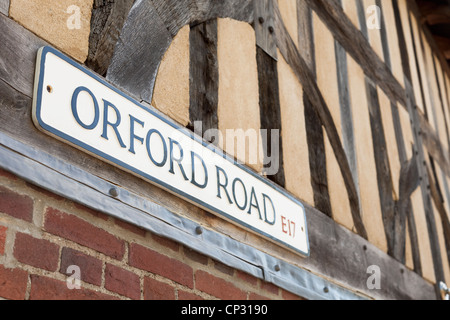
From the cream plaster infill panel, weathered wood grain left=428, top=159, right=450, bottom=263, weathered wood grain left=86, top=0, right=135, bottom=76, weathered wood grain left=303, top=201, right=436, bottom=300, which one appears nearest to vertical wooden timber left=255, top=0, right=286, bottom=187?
weathered wood grain left=303, top=201, right=436, bottom=300

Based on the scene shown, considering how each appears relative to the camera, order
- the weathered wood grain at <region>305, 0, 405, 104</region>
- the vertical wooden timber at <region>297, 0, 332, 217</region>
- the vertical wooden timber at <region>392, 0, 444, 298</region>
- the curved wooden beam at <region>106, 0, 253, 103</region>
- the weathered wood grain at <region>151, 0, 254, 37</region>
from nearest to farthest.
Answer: the curved wooden beam at <region>106, 0, 253, 103</region> → the weathered wood grain at <region>151, 0, 254, 37</region> → the vertical wooden timber at <region>297, 0, 332, 217</region> → the weathered wood grain at <region>305, 0, 405, 104</region> → the vertical wooden timber at <region>392, 0, 444, 298</region>

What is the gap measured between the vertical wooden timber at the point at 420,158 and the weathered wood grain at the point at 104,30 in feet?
11.0

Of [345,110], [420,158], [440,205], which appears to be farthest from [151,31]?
[440,205]

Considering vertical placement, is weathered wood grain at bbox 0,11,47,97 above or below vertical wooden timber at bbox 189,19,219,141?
below

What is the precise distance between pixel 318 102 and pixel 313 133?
0.23 m

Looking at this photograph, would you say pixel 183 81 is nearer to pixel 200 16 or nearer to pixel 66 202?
pixel 200 16

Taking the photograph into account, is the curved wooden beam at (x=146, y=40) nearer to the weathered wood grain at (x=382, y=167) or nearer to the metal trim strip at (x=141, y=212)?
the metal trim strip at (x=141, y=212)

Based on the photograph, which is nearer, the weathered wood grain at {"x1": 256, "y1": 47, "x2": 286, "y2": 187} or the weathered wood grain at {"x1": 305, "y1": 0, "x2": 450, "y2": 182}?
the weathered wood grain at {"x1": 256, "y1": 47, "x2": 286, "y2": 187}

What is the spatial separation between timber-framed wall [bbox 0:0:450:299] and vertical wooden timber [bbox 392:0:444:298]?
0.02m

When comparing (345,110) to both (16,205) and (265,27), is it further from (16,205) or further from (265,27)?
(16,205)

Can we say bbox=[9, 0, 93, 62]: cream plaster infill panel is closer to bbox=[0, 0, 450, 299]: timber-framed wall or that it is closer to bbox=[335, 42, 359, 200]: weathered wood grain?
bbox=[0, 0, 450, 299]: timber-framed wall

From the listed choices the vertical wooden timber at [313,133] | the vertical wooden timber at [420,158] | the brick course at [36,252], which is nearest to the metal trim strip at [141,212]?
the brick course at [36,252]

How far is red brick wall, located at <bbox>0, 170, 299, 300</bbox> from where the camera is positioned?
173 centimetres

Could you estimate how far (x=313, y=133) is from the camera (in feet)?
11.9
